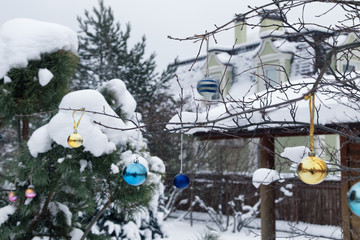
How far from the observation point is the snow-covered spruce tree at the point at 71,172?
149 inches

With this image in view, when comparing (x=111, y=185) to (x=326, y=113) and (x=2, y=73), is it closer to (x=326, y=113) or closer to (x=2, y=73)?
(x=2, y=73)

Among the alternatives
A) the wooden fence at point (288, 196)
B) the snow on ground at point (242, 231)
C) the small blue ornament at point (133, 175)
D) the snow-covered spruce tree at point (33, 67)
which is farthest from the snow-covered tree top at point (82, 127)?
the wooden fence at point (288, 196)

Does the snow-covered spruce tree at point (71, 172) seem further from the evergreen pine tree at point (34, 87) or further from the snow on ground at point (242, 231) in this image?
the snow on ground at point (242, 231)

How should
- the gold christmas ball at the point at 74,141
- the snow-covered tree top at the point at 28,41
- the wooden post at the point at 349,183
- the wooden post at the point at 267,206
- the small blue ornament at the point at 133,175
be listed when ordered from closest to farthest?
the small blue ornament at the point at 133,175 < the gold christmas ball at the point at 74,141 < the wooden post at the point at 349,183 < the snow-covered tree top at the point at 28,41 < the wooden post at the point at 267,206

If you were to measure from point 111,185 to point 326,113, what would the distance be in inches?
86.0

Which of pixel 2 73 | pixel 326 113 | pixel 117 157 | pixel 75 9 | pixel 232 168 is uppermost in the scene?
pixel 75 9

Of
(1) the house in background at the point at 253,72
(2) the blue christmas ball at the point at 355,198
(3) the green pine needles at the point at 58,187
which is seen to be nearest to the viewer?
(2) the blue christmas ball at the point at 355,198

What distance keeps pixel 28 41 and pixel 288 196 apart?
28.9 ft

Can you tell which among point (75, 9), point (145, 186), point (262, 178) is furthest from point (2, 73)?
point (75, 9)

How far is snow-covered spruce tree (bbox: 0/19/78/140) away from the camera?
177 inches

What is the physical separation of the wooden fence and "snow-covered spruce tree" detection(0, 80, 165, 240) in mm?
6145

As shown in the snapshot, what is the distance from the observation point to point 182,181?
2.95 metres

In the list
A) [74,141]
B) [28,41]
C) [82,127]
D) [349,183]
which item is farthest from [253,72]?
[74,141]

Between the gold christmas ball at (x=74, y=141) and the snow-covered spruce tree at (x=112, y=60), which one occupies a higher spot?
the snow-covered spruce tree at (x=112, y=60)
